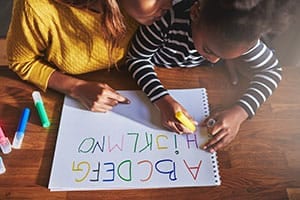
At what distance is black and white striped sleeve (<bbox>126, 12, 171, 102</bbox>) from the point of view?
31.6 inches

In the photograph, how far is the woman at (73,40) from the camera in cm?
75

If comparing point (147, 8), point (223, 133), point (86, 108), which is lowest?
point (86, 108)

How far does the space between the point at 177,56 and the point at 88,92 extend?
7.9 inches

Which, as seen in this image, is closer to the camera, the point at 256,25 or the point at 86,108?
the point at 256,25

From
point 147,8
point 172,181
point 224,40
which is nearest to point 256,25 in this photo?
point 224,40

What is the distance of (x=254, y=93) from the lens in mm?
801

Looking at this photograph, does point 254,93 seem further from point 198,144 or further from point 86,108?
point 86,108

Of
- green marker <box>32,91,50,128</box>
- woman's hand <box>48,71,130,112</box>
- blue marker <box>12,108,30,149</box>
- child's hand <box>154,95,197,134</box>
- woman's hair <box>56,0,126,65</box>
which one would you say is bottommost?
blue marker <box>12,108,30,149</box>

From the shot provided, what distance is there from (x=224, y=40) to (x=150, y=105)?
0.21 m

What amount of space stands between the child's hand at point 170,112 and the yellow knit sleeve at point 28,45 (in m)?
0.23

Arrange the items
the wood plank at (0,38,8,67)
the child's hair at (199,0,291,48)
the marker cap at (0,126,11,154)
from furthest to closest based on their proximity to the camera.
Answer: the wood plank at (0,38,8,67), the marker cap at (0,126,11,154), the child's hair at (199,0,291,48)

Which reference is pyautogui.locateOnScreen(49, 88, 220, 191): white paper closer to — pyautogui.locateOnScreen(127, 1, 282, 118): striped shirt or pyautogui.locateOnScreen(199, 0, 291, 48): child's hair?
pyautogui.locateOnScreen(127, 1, 282, 118): striped shirt

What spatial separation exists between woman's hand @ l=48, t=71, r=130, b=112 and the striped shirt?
0.21 feet

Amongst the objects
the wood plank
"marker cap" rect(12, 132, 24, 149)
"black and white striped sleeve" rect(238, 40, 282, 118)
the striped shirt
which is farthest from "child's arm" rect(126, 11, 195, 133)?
the wood plank
